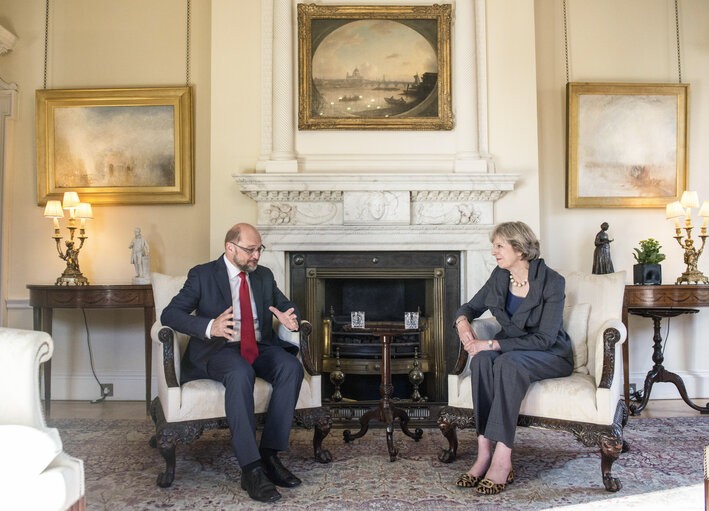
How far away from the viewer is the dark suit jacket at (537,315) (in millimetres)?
2992

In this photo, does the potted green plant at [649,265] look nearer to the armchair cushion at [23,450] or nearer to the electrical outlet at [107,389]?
the armchair cushion at [23,450]

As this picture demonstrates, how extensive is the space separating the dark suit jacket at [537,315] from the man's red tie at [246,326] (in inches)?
49.2

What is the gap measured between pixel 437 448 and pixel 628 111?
3179 mm

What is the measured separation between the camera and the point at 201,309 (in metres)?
3.15

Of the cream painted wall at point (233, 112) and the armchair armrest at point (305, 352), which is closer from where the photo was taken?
the armchair armrest at point (305, 352)

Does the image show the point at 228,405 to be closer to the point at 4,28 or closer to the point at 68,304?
the point at 68,304

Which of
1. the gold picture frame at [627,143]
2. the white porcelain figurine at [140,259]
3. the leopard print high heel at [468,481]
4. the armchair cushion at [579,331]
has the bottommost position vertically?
the leopard print high heel at [468,481]

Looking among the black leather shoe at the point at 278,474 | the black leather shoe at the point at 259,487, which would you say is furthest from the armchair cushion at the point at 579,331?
the black leather shoe at the point at 259,487

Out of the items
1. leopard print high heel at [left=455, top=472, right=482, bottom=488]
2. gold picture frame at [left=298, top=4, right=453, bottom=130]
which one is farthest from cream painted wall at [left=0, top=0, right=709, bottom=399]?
leopard print high heel at [left=455, top=472, right=482, bottom=488]

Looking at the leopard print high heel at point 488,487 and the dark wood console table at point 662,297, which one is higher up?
the dark wood console table at point 662,297

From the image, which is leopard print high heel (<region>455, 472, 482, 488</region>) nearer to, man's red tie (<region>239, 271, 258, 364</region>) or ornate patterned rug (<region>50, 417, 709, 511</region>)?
ornate patterned rug (<region>50, 417, 709, 511</region>)

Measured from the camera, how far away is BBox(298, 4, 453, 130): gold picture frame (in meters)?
4.46

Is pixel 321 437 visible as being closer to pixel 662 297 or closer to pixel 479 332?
pixel 479 332

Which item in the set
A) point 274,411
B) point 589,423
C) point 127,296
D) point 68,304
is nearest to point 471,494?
point 589,423
